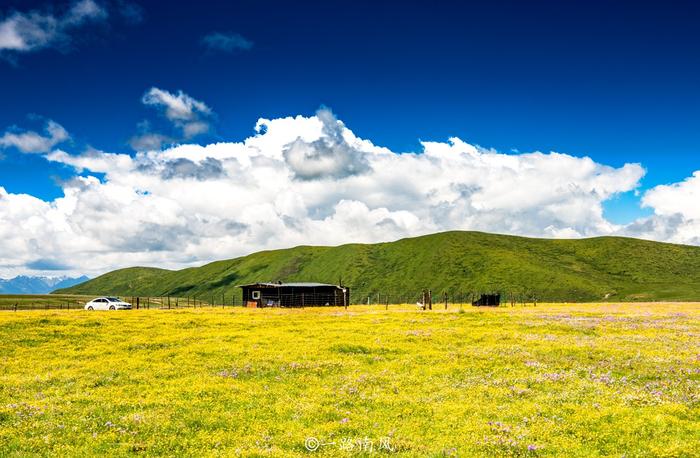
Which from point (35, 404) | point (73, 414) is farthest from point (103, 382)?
point (73, 414)

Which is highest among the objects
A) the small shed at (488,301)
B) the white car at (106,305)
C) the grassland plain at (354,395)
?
the white car at (106,305)

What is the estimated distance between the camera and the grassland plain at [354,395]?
14352 mm

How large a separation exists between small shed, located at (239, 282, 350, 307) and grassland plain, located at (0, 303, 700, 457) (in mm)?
72141

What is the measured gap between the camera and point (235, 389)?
2148 cm

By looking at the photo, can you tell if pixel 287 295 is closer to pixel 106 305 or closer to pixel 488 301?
pixel 106 305

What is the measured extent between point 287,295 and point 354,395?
305 ft

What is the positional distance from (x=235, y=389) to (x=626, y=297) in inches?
8571

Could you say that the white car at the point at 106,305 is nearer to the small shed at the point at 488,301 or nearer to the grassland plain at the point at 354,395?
the grassland plain at the point at 354,395

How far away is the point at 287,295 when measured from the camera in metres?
112

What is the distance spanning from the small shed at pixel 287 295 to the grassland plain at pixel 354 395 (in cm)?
7214

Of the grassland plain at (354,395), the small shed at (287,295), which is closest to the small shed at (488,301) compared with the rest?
the small shed at (287,295)

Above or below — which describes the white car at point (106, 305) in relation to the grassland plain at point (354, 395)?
above

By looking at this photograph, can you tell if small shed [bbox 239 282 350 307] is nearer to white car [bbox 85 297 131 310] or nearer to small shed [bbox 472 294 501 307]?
small shed [bbox 472 294 501 307]

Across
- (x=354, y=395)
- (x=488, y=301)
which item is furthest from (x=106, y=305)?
(x=488, y=301)
